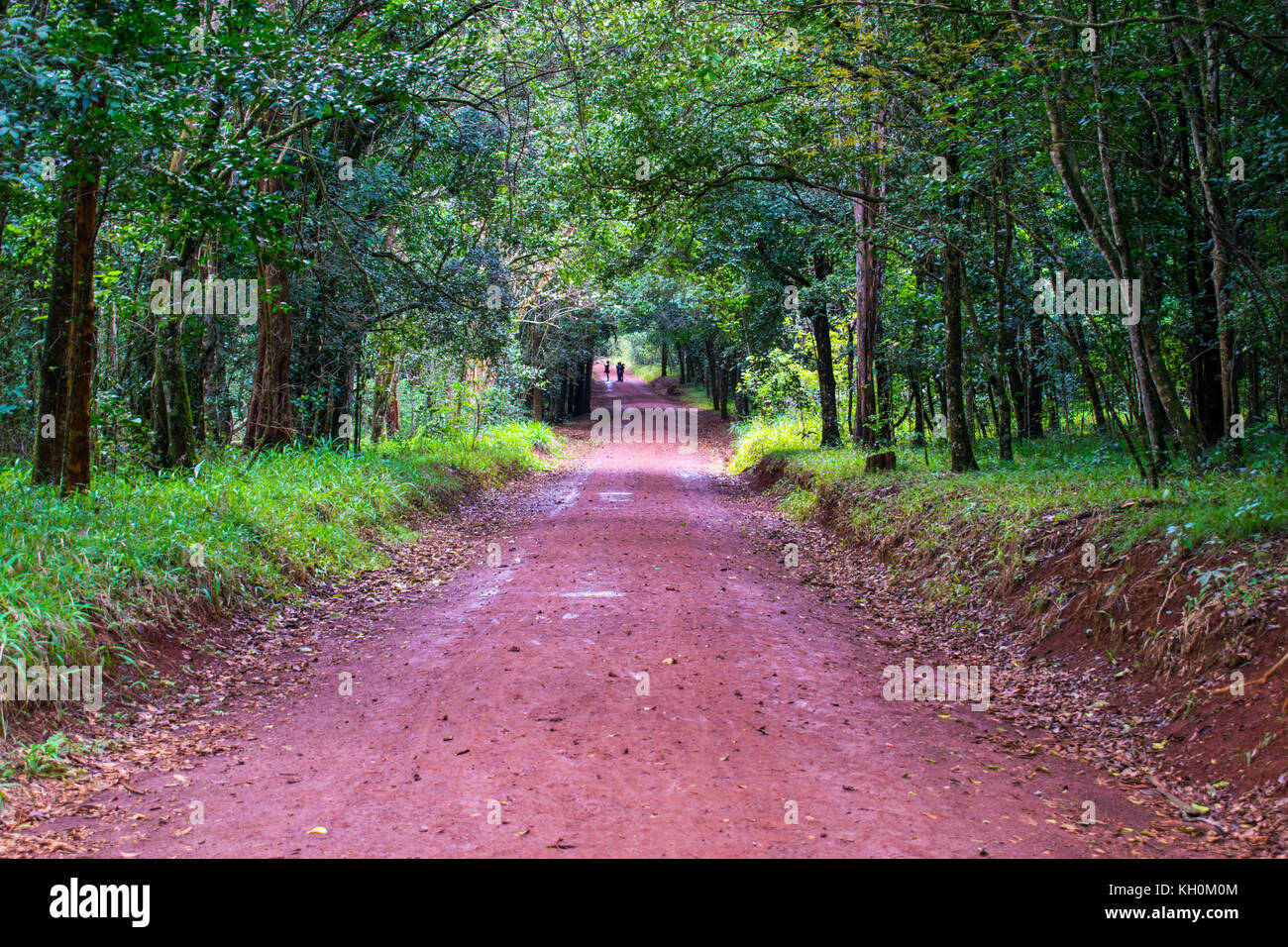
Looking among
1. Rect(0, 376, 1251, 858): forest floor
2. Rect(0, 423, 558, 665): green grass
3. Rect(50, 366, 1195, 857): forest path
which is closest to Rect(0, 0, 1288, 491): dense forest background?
Rect(0, 423, 558, 665): green grass

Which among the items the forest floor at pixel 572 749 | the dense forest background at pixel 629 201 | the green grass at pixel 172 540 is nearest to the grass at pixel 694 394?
the dense forest background at pixel 629 201

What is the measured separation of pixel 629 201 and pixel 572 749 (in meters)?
10.3

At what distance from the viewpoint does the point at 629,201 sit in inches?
534

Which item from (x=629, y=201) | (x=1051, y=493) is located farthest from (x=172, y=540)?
(x=629, y=201)

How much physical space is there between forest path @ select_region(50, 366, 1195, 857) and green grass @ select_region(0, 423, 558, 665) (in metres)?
1.15

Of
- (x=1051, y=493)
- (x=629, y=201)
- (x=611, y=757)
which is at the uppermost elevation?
(x=629, y=201)

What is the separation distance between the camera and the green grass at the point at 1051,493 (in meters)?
6.63

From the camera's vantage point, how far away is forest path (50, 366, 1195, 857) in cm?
396

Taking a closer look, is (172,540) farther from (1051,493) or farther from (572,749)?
(1051,493)

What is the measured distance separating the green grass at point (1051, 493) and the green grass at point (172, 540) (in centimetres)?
657

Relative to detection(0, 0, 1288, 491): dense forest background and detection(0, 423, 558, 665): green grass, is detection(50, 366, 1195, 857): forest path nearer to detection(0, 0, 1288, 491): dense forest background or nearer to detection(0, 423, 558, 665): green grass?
detection(0, 423, 558, 665): green grass

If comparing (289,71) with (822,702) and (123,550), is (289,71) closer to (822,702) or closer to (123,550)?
(123,550)

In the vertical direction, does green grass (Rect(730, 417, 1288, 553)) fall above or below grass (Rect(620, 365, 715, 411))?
below
